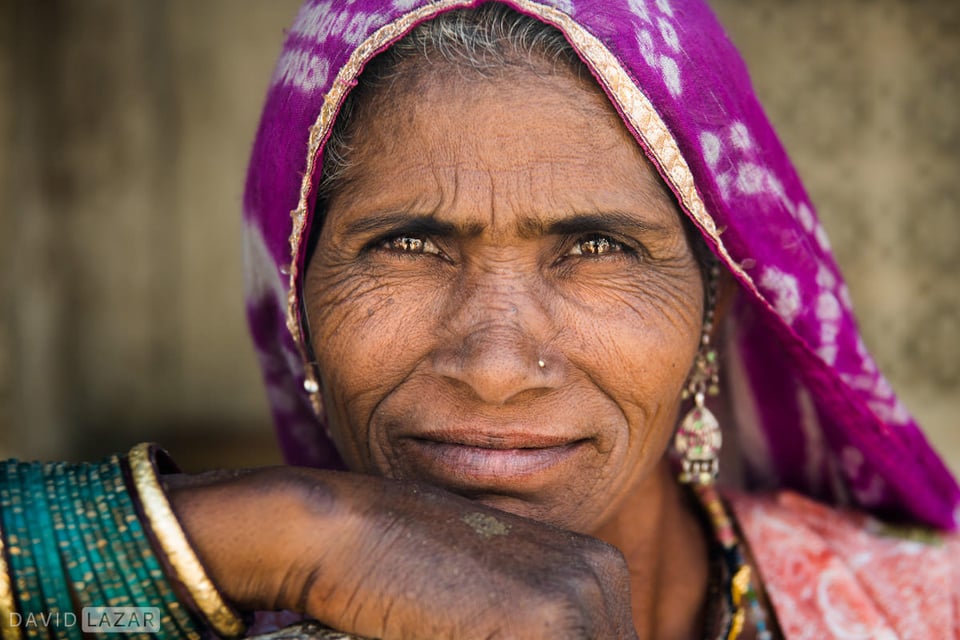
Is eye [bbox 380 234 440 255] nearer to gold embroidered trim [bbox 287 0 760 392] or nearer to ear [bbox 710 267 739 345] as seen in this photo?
gold embroidered trim [bbox 287 0 760 392]

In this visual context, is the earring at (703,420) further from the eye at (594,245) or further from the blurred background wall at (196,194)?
the blurred background wall at (196,194)

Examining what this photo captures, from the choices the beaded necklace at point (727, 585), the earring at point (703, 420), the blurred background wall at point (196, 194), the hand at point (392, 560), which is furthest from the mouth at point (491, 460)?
the blurred background wall at point (196, 194)

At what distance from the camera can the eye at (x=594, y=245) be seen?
2086 millimetres

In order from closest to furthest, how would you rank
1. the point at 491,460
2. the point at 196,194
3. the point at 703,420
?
the point at 491,460
the point at 703,420
the point at 196,194

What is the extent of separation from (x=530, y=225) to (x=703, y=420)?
26.3 inches

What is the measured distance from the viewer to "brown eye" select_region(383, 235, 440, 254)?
2096 mm

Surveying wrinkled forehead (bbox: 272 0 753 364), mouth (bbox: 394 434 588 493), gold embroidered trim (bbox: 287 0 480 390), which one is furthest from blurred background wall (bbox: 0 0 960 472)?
mouth (bbox: 394 434 588 493)

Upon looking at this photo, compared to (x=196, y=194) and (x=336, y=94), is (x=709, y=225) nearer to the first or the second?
(x=336, y=94)

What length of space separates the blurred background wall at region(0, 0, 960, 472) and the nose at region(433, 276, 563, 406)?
3651mm

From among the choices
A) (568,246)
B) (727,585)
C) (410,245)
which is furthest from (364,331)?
(727,585)

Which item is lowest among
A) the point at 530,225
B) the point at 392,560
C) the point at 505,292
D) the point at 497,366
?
the point at 392,560

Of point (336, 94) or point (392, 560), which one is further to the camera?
point (336, 94)

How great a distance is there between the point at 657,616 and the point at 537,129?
1208 millimetres

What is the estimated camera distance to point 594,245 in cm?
210
